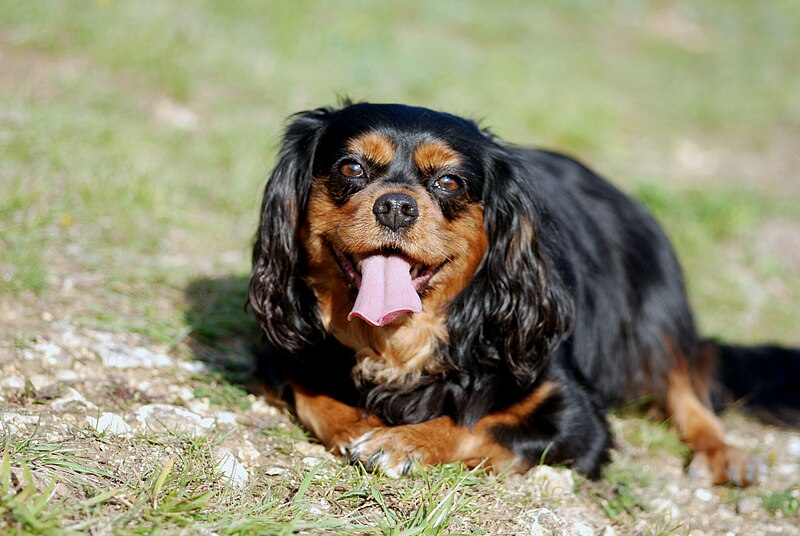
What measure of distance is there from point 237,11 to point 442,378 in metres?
6.44

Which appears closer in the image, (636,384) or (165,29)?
(636,384)

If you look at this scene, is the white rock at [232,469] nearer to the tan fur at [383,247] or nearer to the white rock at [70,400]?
the white rock at [70,400]

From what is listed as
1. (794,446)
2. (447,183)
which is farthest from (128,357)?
(794,446)

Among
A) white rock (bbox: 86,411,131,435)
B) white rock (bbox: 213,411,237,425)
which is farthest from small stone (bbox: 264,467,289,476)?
white rock (bbox: 86,411,131,435)

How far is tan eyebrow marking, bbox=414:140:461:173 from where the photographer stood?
319cm

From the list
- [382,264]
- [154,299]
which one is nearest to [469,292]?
[382,264]

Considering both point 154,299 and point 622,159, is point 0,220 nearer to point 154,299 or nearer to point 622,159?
point 154,299

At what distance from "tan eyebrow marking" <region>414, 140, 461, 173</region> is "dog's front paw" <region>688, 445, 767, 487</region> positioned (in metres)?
1.92

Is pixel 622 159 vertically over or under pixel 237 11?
under

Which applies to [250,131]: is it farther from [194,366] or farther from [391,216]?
[391,216]

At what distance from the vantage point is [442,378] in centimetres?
338

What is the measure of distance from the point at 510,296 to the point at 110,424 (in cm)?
156

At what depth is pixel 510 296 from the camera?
3.33m

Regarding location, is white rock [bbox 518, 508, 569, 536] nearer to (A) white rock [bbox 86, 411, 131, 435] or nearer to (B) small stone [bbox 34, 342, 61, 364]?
(A) white rock [bbox 86, 411, 131, 435]
